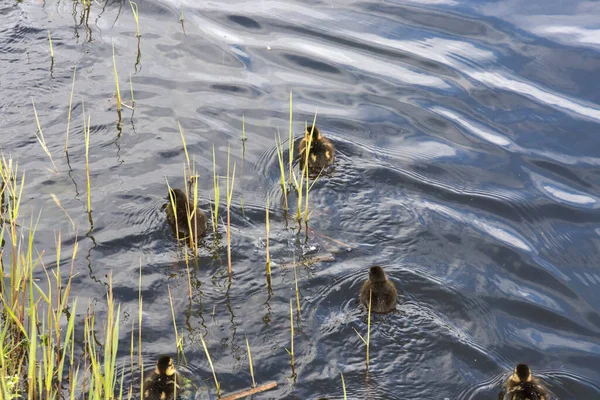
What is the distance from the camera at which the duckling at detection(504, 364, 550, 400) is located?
4836 mm

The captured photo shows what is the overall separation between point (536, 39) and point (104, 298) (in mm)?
6033

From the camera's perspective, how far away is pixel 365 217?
266 inches

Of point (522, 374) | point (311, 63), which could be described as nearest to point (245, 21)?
point (311, 63)

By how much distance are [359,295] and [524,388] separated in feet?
4.64

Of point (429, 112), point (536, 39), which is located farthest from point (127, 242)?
point (536, 39)

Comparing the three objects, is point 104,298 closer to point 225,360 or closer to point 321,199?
point 225,360

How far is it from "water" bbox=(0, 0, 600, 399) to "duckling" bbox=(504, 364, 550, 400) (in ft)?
0.61

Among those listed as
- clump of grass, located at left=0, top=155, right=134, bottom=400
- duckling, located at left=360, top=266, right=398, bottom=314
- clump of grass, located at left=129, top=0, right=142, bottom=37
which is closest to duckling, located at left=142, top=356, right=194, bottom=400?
clump of grass, located at left=0, top=155, right=134, bottom=400

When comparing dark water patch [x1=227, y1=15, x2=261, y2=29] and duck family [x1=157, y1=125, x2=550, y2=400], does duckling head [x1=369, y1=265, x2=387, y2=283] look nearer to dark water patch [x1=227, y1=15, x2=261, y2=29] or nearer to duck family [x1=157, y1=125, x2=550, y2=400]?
duck family [x1=157, y1=125, x2=550, y2=400]

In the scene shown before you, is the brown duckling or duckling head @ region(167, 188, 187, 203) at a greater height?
duckling head @ region(167, 188, 187, 203)

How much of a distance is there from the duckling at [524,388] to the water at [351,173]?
19 centimetres

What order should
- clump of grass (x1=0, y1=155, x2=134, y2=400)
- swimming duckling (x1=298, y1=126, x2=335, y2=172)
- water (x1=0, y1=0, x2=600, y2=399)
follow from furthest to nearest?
swimming duckling (x1=298, y1=126, x2=335, y2=172) < water (x1=0, y1=0, x2=600, y2=399) < clump of grass (x1=0, y1=155, x2=134, y2=400)

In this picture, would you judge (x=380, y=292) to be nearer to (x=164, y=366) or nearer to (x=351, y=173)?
(x=164, y=366)

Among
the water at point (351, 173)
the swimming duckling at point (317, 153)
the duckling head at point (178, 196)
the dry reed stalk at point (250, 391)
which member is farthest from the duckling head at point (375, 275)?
the swimming duckling at point (317, 153)
